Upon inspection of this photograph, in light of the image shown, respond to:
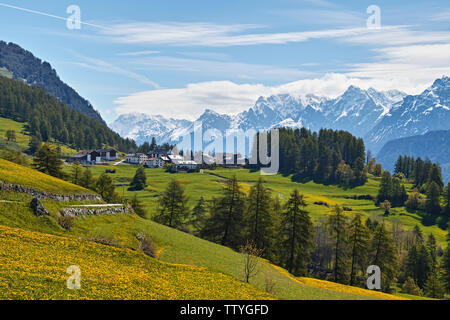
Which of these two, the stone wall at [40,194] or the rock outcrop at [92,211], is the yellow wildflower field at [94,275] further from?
the stone wall at [40,194]

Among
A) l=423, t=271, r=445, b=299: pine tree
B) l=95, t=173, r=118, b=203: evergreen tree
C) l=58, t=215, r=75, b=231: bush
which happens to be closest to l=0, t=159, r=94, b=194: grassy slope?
l=58, t=215, r=75, b=231: bush

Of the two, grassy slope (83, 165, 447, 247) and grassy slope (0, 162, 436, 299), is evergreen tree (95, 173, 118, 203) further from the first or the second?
grassy slope (0, 162, 436, 299)

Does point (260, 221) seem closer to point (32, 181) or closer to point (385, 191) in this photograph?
→ point (32, 181)

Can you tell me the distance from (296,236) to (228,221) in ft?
43.4

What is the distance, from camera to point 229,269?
4253 cm

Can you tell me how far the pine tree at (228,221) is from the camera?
67.5 m

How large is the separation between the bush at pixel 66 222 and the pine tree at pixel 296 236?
4004 centimetres

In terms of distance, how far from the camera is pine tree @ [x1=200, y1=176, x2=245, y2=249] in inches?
2657

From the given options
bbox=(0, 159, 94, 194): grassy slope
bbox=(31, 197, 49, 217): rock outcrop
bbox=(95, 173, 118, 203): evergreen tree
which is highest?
bbox=(0, 159, 94, 194): grassy slope

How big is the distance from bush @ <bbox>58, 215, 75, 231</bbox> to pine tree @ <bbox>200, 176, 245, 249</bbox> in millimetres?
32059

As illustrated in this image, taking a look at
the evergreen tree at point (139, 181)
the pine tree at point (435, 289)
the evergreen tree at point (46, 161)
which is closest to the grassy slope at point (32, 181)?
the evergreen tree at point (46, 161)

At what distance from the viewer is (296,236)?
6756 cm
